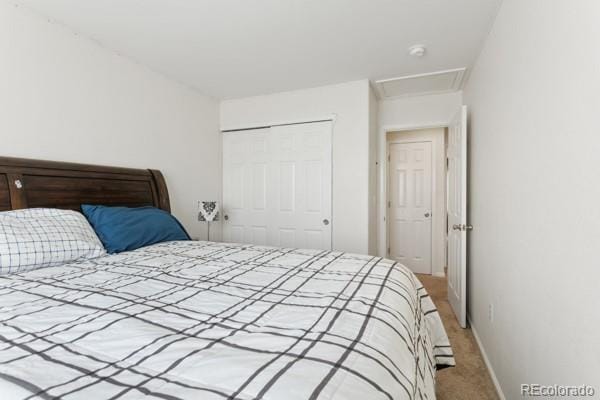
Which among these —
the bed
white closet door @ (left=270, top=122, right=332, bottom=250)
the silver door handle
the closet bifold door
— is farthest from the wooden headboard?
the silver door handle

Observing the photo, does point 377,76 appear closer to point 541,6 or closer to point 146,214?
point 541,6

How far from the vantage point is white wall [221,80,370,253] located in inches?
122

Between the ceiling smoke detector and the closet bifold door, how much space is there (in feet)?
3.67

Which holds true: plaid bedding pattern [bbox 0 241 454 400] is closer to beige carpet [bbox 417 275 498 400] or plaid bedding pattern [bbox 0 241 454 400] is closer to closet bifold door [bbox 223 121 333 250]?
beige carpet [bbox 417 275 498 400]

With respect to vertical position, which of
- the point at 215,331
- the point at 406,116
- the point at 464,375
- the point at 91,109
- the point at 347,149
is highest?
the point at 406,116

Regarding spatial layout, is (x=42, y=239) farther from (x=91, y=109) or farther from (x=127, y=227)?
(x=91, y=109)

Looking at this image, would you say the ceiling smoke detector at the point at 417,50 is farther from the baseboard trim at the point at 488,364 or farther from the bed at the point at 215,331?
the baseboard trim at the point at 488,364

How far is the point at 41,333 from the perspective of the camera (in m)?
0.77

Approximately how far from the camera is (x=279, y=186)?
358 centimetres

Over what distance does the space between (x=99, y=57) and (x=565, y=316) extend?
3307mm

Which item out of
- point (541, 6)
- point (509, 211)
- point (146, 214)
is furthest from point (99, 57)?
point (509, 211)

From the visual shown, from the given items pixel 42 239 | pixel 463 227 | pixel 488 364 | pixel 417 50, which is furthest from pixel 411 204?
pixel 42 239

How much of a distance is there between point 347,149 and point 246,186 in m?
1.43

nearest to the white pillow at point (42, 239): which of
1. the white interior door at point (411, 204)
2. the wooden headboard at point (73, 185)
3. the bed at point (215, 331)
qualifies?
the bed at point (215, 331)
